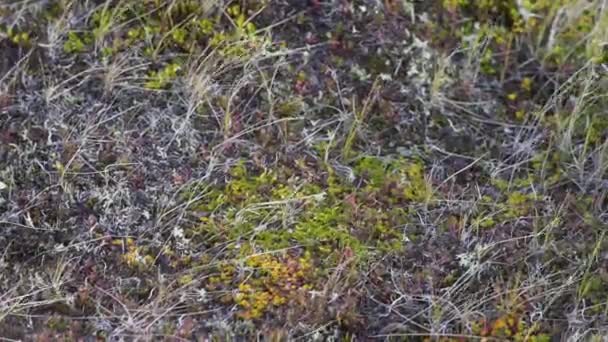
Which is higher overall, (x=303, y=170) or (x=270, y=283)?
(x=303, y=170)

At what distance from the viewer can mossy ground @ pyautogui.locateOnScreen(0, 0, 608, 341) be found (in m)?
3.44

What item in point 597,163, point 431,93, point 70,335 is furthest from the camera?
point 431,93

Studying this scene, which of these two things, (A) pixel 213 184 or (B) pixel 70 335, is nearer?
→ (B) pixel 70 335

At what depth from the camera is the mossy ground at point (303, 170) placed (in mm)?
3443

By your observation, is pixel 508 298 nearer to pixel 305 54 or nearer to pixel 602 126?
pixel 602 126

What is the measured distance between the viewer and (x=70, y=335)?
130 inches

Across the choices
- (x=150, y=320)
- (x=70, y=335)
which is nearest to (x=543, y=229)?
(x=150, y=320)

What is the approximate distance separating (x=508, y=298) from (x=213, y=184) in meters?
1.33

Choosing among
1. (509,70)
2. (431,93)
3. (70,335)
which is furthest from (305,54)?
(70,335)

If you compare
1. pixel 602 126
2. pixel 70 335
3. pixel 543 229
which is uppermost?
pixel 602 126

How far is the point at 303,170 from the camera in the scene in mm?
3852

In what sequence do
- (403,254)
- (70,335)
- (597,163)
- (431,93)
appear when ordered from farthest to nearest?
(431,93) < (597,163) < (403,254) < (70,335)

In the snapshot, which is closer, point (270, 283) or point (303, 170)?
point (270, 283)

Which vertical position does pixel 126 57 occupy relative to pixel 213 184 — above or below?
above
